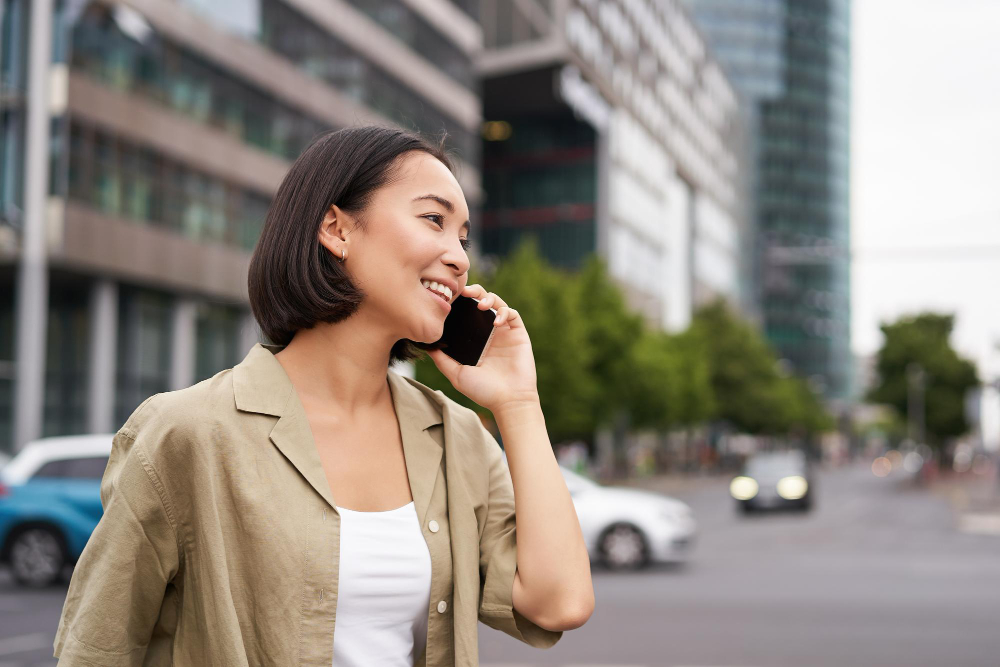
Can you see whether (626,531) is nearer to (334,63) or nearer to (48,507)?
(48,507)

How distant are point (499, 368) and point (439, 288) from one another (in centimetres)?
→ 23

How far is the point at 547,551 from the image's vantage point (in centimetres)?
185

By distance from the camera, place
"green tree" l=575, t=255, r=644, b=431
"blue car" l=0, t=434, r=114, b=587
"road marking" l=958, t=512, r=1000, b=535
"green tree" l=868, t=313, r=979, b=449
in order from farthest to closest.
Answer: "green tree" l=868, t=313, r=979, b=449 → "green tree" l=575, t=255, r=644, b=431 → "road marking" l=958, t=512, r=1000, b=535 → "blue car" l=0, t=434, r=114, b=587

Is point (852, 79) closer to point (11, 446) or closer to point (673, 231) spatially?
point (673, 231)

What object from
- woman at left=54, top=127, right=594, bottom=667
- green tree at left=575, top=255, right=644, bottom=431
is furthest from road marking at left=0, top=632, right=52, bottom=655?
green tree at left=575, top=255, right=644, bottom=431

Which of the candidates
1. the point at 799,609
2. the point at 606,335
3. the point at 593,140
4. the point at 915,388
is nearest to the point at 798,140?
the point at 593,140

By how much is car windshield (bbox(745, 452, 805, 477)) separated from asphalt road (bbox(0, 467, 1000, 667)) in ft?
27.5

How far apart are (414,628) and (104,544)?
0.57 m

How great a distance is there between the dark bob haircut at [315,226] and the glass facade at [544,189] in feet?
177

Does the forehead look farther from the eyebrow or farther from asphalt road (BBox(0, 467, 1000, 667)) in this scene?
asphalt road (BBox(0, 467, 1000, 667))

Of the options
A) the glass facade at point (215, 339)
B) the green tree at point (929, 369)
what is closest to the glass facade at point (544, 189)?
the green tree at point (929, 369)

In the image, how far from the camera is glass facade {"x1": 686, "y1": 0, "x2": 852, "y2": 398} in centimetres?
12900

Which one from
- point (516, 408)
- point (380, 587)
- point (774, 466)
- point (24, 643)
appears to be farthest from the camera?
point (774, 466)

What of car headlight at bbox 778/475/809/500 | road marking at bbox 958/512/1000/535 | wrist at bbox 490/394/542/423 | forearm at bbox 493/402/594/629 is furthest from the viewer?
car headlight at bbox 778/475/809/500
